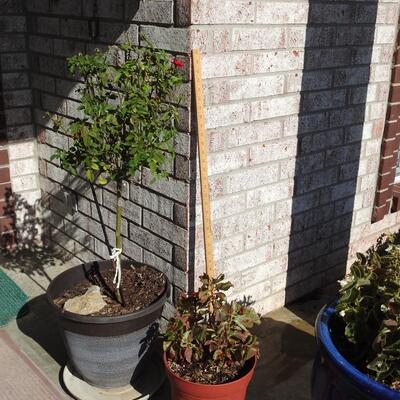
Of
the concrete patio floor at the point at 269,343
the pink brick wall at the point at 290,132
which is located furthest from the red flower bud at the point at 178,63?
the concrete patio floor at the point at 269,343

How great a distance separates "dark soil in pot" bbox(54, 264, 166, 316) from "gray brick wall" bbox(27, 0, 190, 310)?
0.19 meters

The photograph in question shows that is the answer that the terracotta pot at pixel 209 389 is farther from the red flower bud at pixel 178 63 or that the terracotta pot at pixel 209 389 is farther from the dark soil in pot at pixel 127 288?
the red flower bud at pixel 178 63

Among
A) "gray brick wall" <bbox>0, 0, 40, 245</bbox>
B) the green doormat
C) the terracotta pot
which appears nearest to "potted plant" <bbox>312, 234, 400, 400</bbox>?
the terracotta pot

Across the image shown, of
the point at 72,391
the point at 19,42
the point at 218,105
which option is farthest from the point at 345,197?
the point at 19,42

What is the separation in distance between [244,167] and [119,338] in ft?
4.16

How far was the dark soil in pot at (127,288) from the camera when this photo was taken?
3119 mm

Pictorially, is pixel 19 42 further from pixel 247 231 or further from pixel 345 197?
pixel 345 197

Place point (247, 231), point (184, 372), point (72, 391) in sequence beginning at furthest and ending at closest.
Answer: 1. point (247, 231)
2. point (72, 391)
3. point (184, 372)

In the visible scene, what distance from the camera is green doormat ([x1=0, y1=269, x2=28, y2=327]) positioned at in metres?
3.93

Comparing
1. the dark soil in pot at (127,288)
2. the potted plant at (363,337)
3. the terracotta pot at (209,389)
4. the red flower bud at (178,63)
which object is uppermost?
the red flower bud at (178,63)

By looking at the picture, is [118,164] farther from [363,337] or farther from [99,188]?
[363,337]

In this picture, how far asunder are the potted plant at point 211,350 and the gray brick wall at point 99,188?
540 millimetres

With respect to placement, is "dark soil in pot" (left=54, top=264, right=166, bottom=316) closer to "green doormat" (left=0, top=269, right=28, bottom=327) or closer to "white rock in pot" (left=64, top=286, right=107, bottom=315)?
"white rock in pot" (left=64, top=286, right=107, bottom=315)

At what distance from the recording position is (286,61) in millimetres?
3453
